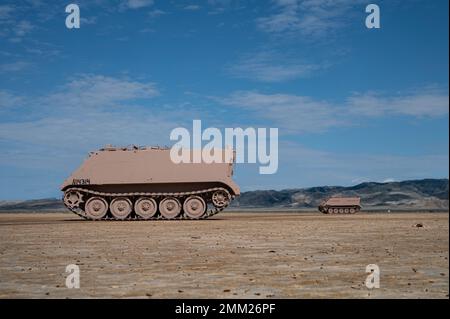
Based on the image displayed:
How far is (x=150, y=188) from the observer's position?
35.3 metres

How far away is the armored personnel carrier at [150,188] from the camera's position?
1357 inches

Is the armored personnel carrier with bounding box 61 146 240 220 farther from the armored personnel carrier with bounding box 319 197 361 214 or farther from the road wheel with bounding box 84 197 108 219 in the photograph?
the armored personnel carrier with bounding box 319 197 361 214

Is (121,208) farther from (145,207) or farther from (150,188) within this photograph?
(150,188)

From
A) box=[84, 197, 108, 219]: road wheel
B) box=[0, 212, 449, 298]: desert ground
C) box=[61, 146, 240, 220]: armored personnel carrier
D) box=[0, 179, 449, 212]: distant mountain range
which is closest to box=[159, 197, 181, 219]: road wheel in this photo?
box=[61, 146, 240, 220]: armored personnel carrier

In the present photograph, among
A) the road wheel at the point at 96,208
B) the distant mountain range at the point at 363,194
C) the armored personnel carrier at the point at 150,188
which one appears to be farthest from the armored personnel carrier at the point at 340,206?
the distant mountain range at the point at 363,194

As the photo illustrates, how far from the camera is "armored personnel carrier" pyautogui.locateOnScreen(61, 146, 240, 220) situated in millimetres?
34469

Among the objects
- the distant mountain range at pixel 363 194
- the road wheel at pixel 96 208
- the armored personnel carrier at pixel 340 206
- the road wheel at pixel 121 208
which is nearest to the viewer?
the road wheel at pixel 121 208

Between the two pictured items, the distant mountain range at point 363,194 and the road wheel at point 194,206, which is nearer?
the road wheel at point 194,206

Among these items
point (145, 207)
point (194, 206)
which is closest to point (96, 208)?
point (145, 207)

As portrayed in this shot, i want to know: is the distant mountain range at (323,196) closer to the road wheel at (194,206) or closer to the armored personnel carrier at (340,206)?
the armored personnel carrier at (340,206)

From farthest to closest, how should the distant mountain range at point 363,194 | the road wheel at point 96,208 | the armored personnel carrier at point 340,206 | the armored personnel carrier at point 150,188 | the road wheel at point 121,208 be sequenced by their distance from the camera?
1. the distant mountain range at point 363,194
2. the armored personnel carrier at point 340,206
3. the road wheel at point 96,208
4. the road wheel at point 121,208
5. the armored personnel carrier at point 150,188

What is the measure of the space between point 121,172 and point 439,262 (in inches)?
1063
